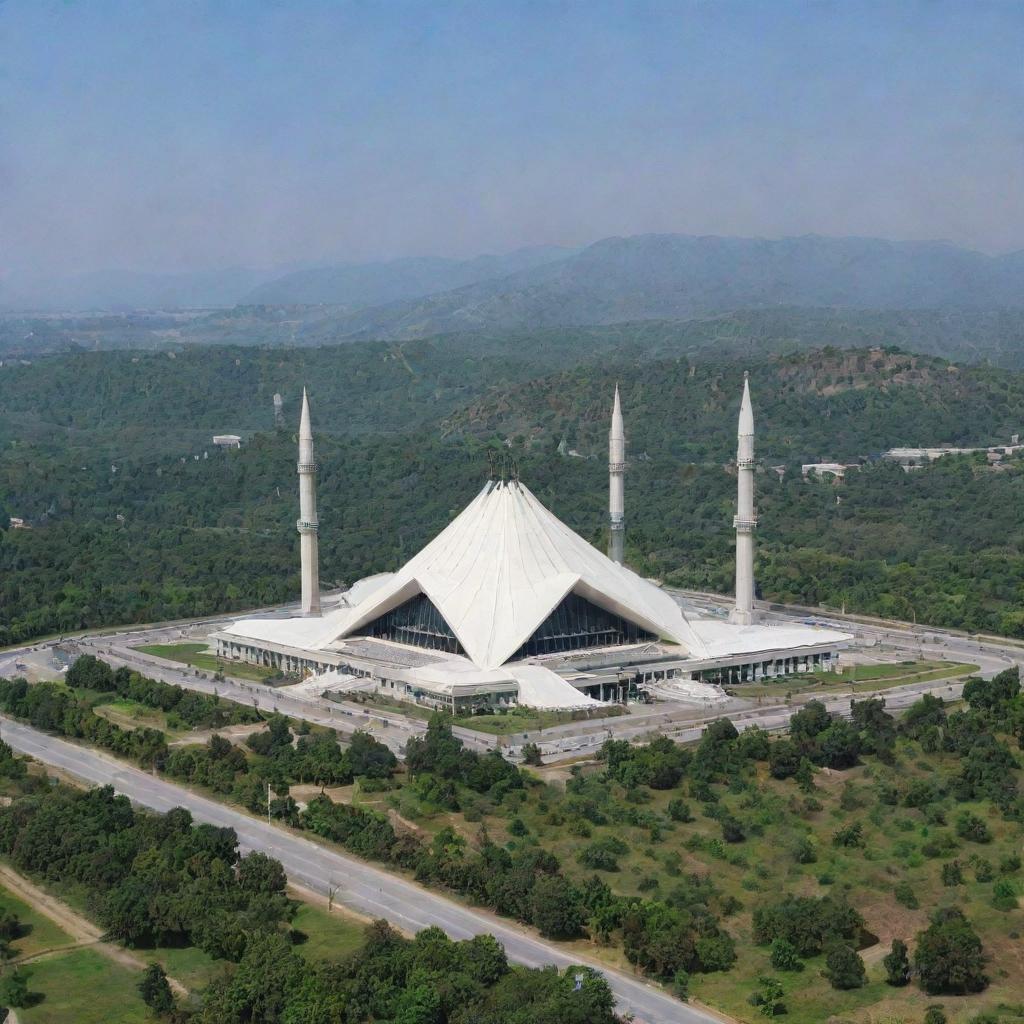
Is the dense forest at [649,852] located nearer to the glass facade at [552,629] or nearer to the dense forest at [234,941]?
the dense forest at [234,941]

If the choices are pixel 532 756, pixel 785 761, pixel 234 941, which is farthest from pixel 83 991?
pixel 785 761

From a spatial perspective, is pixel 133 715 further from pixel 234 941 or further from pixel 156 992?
pixel 156 992

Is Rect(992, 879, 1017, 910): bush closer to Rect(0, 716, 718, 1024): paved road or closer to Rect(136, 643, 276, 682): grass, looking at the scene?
Rect(0, 716, 718, 1024): paved road

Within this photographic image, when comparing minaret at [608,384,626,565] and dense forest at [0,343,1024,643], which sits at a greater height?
minaret at [608,384,626,565]

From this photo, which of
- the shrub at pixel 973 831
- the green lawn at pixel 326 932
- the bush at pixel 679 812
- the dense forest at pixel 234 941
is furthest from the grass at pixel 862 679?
the green lawn at pixel 326 932

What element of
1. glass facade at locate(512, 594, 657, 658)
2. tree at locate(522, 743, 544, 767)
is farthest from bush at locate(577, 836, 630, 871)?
glass facade at locate(512, 594, 657, 658)

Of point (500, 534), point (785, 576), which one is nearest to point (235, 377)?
point (785, 576)
